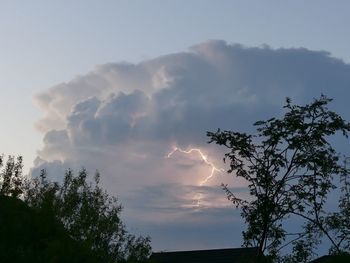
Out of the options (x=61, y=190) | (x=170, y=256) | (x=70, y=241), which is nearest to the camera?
(x=70, y=241)

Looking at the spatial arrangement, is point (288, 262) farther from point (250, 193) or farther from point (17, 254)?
point (17, 254)

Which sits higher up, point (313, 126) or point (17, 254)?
point (313, 126)

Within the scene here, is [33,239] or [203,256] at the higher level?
[203,256]

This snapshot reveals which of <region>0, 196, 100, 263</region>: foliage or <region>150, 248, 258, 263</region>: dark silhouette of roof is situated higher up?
<region>150, 248, 258, 263</region>: dark silhouette of roof

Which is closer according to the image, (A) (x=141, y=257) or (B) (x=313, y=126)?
(B) (x=313, y=126)

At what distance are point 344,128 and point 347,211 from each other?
3.69m

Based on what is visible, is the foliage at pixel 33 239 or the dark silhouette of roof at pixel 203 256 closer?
the foliage at pixel 33 239

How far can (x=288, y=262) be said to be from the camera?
2581 cm

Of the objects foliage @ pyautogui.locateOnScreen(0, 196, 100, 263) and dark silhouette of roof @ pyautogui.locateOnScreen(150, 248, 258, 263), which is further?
dark silhouette of roof @ pyautogui.locateOnScreen(150, 248, 258, 263)

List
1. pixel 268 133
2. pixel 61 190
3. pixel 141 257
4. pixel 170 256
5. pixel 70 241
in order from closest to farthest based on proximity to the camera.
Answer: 1. pixel 70 241
2. pixel 268 133
3. pixel 141 257
4. pixel 61 190
5. pixel 170 256

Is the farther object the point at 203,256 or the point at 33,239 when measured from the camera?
the point at 203,256

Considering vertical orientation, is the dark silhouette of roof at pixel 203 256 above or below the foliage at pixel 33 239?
above

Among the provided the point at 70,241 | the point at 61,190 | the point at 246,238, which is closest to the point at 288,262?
the point at 246,238

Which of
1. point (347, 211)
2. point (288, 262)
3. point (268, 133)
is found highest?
point (268, 133)
